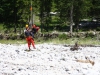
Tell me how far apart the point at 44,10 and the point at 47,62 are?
3672cm

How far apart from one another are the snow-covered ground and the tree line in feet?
83.4

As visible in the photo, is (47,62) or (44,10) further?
(44,10)

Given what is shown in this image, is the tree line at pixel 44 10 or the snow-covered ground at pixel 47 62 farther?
the tree line at pixel 44 10

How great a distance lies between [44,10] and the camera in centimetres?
5791

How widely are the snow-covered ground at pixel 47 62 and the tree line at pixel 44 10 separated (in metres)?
25.4

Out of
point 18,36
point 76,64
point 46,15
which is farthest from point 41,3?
point 76,64

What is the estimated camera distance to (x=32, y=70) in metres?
18.8

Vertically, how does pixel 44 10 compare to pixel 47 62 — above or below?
above

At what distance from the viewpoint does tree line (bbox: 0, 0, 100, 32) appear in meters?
53.3

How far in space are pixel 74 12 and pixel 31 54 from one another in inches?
1285

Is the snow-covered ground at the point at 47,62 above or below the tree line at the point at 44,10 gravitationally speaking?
below

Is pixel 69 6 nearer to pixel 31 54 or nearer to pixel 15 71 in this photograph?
pixel 31 54

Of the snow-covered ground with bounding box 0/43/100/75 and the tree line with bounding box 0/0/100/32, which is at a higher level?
the tree line with bounding box 0/0/100/32

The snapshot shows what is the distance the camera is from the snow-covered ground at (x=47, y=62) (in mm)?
18547
